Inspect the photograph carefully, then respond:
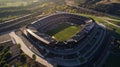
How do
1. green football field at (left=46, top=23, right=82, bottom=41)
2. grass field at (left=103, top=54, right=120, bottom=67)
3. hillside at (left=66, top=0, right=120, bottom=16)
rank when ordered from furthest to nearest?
hillside at (left=66, top=0, right=120, bottom=16), green football field at (left=46, top=23, right=82, bottom=41), grass field at (left=103, top=54, right=120, bottom=67)

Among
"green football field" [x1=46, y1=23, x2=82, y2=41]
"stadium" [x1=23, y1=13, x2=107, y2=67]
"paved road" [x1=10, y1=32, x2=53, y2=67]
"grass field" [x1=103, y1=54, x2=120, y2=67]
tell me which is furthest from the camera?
"green football field" [x1=46, y1=23, x2=82, y2=41]

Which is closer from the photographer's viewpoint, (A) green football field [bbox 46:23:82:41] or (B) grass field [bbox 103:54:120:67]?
(B) grass field [bbox 103:54:120:67]

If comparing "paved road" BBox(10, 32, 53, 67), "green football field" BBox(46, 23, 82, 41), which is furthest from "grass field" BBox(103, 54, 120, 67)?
"paved road" BBox(10, 32, 53, 67)

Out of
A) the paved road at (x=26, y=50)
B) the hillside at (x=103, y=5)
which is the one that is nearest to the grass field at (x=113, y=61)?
the paved road at (x=26, y=50)

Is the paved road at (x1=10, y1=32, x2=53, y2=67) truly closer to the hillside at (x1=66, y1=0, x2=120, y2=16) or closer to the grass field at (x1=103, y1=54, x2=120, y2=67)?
the grass field at (x1=103, y1=54, x2=120, y2=67)

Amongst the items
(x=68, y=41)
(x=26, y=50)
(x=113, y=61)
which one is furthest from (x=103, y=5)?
(x=26, y=50)

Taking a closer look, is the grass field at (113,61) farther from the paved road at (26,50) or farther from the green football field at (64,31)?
the paved road at (26,50)

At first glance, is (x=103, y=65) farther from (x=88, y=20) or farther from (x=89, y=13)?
(x=89, y=13)

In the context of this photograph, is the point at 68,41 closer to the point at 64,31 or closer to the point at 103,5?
the point at 64,31
